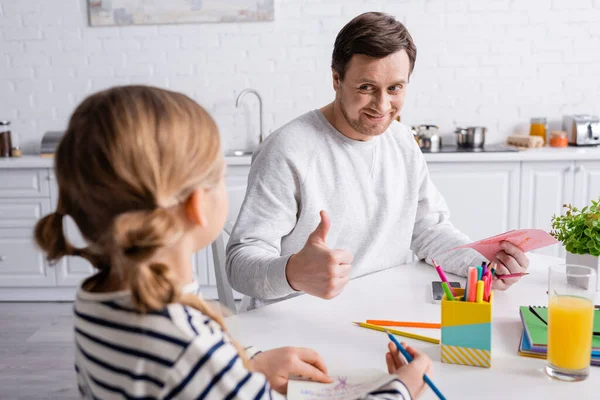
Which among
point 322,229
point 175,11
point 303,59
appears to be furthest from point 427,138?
point 322,229

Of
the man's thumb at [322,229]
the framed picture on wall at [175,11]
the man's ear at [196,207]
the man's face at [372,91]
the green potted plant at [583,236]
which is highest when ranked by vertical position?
the framed picture on wall at [175,11]

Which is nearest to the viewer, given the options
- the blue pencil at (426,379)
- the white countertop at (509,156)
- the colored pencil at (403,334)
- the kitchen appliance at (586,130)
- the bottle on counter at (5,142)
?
the blue pencil at (426,379)

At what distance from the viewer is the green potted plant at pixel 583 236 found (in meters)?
1.40

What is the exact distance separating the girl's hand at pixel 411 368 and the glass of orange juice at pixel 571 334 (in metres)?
0.22

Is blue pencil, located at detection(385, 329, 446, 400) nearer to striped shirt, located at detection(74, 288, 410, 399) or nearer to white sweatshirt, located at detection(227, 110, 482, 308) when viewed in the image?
striped shirt, located at detection(74, 288, 410, 399)

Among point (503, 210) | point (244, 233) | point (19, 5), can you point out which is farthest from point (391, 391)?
point (19, 5)

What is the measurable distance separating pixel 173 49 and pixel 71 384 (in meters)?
2.14

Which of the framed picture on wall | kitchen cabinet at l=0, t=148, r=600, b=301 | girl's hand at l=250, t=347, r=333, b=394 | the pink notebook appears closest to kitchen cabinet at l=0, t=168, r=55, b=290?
kitchen cabinet at l=0, t=148, r=600, b=301

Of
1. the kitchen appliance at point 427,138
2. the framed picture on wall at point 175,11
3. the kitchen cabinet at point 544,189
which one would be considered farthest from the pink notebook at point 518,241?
the framed picture on wall at point 175,11

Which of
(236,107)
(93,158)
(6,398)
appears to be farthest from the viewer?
(236,107)

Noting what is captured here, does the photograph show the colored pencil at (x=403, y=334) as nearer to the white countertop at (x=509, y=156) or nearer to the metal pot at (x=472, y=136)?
the white countertop at (x=509, y=156)

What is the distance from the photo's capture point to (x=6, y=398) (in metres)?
2.53

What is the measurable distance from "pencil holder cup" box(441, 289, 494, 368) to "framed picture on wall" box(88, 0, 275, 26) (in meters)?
3.08

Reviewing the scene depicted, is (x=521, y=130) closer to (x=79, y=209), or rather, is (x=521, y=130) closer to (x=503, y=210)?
(x=503, y=210)
